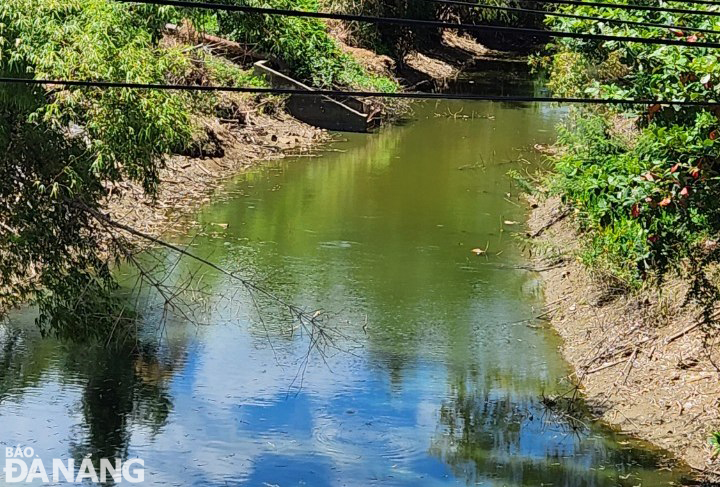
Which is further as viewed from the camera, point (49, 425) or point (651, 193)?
point (49, 425)

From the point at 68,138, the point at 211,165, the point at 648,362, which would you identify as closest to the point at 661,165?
the point at 648,362

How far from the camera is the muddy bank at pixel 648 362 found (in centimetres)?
1052

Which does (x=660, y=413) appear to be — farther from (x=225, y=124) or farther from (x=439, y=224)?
(x=225, y=124)

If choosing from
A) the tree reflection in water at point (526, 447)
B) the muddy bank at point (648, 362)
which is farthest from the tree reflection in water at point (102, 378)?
the muddy bank at point (648, 362)

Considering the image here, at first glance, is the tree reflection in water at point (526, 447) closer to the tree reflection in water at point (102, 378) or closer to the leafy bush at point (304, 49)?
the tree reflection in water at point (102, 378)

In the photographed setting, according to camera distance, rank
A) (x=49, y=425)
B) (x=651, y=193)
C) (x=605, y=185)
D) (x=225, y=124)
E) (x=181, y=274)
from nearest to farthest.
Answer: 1. (x=651, y=193)
2. (x=605, y=185)
3. (x=49, y=425)
4. (x=181, y=274)
5. (x=225, y=124)

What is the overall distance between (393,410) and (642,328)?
314 centimetres

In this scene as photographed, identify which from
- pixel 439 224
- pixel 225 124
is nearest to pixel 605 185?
pixel 439 224

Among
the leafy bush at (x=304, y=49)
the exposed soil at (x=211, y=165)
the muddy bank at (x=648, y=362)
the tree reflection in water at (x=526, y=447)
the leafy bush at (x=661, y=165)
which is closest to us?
the leafy bush at (x=661, y=165)

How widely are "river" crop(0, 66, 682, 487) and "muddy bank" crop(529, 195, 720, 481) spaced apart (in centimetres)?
31

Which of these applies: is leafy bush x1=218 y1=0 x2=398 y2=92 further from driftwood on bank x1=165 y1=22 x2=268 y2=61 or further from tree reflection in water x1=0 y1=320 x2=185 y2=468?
tree reflection in water x1=0 y1=320 x2=185 y2=468

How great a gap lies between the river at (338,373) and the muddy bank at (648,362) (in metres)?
0.31

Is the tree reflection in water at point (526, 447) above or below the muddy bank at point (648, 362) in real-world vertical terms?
below

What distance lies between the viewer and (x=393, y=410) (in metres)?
11.4
